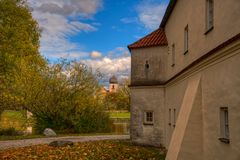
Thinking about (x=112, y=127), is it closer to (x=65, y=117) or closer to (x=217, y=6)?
(x=65, y=117)

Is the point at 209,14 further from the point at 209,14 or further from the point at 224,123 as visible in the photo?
the point at 224,123

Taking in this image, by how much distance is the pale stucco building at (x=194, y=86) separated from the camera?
7.83 meters

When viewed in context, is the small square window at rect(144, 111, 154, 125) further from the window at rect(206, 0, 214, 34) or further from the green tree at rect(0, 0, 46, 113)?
the window at rect(206, 0, 214, 34)

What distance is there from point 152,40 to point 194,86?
9561 mm

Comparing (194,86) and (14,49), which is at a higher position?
(14,49)

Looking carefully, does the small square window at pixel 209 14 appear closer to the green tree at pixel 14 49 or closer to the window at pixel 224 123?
the window at pixel 224 123

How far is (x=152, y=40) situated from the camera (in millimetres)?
20078

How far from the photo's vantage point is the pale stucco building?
7828 millimetres

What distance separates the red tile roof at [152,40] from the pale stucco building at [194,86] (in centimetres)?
9

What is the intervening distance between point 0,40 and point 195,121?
13584 millimetres

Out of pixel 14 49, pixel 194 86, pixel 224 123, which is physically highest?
pixel 14 49

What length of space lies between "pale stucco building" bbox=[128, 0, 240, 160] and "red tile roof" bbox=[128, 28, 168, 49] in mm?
89

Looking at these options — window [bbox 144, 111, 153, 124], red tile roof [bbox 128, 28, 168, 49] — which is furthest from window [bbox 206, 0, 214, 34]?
window [bbox 144, 111, 153, 124]

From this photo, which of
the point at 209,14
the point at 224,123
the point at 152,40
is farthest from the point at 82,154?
the point at 209,14
